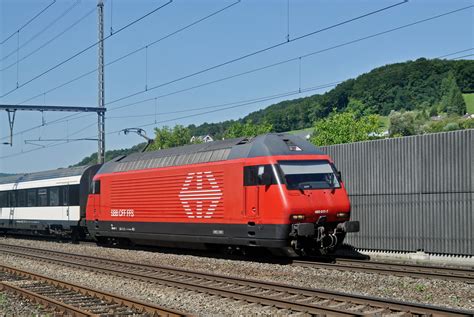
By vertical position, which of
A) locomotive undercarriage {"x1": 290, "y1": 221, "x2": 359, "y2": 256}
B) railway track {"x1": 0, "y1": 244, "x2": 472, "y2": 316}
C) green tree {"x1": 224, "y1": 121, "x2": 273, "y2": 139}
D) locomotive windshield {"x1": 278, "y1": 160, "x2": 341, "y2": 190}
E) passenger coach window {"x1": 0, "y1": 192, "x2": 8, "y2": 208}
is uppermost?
green tree {"x1": 224, "y1": 121, "x2": 273, "y2": 139}

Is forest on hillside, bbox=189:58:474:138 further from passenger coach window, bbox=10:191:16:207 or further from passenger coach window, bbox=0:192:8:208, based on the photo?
passenger coach window, bbox=10:191:16:207

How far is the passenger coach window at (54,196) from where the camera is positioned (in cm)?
3028

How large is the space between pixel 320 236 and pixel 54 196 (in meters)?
18.1

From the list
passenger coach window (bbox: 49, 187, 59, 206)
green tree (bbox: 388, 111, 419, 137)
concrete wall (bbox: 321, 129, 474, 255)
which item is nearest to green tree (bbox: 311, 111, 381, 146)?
green tree (bbox: 388, 111, 419, 137)

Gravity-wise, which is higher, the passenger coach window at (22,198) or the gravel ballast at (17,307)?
the passenger coach window at (22,198)

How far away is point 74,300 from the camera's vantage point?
12.4 meters

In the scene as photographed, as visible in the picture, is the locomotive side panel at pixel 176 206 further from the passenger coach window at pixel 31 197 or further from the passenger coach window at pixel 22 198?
the passenger coach window at pixel 22 198

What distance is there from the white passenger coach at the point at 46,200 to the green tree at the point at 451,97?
85.4 m

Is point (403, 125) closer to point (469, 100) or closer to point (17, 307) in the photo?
point (469, 100)

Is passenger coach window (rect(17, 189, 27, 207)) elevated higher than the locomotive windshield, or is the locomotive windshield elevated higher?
the locomotive windshield

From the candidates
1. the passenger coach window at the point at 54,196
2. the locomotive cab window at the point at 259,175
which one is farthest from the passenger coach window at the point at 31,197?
the locomotive cab window at the point at 259,175

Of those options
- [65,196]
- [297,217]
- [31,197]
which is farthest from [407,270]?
[31,197]

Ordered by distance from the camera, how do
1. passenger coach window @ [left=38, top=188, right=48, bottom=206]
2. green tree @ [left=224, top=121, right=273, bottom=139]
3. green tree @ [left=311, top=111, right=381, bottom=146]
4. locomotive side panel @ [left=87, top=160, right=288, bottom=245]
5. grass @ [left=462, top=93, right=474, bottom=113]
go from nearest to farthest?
1. locomotive side panel @ [left=87, top=160, right=288, bottom=245]
2. passenger coach window @ [left=38, top=188, right=48, bottom=206]
3. green tree @ [left=311, top=111, right=381, bottom=146]
4. green tree @ [left=224, top=121, right=273, bottom=139]
5. grass @ [left=462, top=93, right=474, bottom=113]

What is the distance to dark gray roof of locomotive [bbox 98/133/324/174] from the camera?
57.0ft
